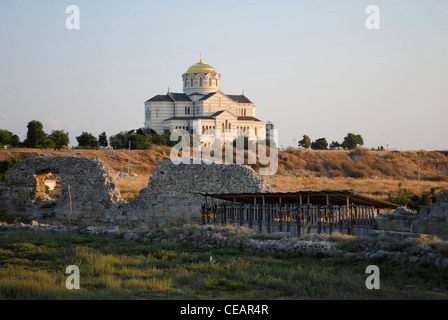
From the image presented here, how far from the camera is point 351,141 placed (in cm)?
9094

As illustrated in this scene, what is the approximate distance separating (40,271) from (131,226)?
1177 centimetres

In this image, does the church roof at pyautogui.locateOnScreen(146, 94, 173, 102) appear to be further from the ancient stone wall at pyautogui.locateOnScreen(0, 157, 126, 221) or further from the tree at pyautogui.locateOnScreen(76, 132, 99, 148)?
the ancient stone wall at pyautogui.locateOnScreen(0, 157, 126, 221)

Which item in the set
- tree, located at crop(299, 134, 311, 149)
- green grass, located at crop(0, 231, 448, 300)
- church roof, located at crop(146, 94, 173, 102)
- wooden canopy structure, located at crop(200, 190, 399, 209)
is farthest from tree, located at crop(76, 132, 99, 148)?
green grass, located at crop(0, 231, 448, 300)

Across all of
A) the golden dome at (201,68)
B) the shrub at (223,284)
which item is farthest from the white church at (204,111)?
the shrub at (223,284)

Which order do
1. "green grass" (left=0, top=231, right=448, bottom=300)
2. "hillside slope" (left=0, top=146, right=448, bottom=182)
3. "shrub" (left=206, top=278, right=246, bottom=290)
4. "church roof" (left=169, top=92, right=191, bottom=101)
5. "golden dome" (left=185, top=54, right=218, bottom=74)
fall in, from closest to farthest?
"green grass" (left=0, top=231, right=448, bottom=300), "shrub" (left=206, top=278, right=246, bottom=290), "hillside slope" (left=0, top=146, right=448, bottom=182), "church roof" (left=169, top=92, right=191, bottom=101), "golden dome" (left=185, top=54, right=218, bottom=74)

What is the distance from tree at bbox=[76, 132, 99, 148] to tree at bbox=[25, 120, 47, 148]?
24.2ft

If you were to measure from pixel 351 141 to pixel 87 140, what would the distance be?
144 feet

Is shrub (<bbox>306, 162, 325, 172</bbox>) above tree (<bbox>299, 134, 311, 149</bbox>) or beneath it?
beneath

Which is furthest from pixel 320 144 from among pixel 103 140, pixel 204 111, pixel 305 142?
pixel 103 140

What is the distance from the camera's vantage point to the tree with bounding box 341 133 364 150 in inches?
3561

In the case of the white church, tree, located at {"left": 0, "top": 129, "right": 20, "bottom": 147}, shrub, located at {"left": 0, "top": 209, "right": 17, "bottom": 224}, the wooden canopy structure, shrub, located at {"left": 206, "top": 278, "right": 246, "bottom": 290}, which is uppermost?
the white church
